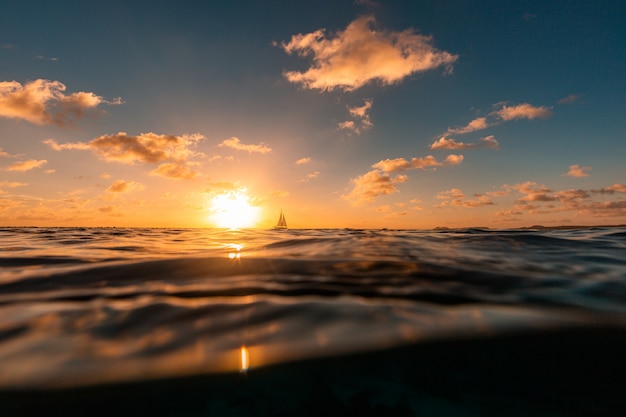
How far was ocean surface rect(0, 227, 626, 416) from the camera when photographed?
65.1 inches

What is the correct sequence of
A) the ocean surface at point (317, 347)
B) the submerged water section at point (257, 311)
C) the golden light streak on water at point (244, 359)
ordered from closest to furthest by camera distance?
the ocean surface at point (317, 347) < the golden light streak on water at point (244, 359) < the submerged water section at point (257, 311)

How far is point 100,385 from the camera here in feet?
5.82

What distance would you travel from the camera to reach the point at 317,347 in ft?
7.11

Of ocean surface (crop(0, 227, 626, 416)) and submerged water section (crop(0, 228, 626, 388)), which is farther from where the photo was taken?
submerged water section (crop(0, 228, 626, 388))

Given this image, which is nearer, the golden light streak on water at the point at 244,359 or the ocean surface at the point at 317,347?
the ocean surface at the point at 317,347

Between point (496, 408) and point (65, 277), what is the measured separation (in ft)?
19.3

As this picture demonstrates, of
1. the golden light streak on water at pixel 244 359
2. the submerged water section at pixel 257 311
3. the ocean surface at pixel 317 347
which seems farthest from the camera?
the submerged water section at pixel 257 311

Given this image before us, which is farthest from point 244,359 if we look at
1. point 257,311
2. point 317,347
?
point 257,311

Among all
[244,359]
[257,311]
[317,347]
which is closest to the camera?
[244,359]

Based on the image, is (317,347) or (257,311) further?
(257,311)

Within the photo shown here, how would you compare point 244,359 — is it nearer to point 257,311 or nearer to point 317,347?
point 317,347

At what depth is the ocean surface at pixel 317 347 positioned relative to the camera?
1.65 metres

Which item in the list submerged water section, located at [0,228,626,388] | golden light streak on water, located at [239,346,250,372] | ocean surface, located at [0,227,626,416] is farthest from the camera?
submerged water section, located at [0,228,626,388]

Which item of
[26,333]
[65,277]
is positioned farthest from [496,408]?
[65,277]
